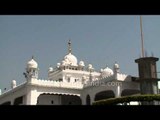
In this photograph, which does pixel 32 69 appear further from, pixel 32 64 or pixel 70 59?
pixel 70 59

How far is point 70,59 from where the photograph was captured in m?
46.4

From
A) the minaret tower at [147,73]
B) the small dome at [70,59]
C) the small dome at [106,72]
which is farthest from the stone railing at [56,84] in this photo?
the small dome at [70,59]

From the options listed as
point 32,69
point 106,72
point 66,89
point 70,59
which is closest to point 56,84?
point 66,89

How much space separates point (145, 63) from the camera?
86.2ft

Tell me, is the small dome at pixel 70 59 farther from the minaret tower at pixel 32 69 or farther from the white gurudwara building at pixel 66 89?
the minaret tower at pixel 32 69

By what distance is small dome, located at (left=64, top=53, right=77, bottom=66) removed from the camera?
4548cm

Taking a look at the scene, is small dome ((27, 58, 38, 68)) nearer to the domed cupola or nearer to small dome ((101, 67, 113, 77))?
the domed cupola

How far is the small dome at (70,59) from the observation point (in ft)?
149

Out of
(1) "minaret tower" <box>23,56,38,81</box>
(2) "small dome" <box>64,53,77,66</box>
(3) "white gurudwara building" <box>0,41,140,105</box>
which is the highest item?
(2) "small dome" <box>64,53,77,66</box>

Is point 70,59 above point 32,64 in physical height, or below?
above

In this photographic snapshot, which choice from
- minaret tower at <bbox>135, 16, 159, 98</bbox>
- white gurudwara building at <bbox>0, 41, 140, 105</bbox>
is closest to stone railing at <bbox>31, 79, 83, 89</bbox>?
white gurudwara building at <bbox>0, 41, 140, 105</bbox>
